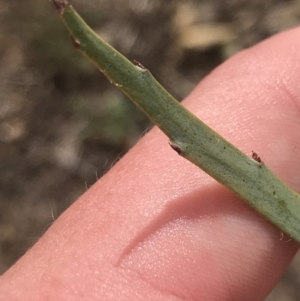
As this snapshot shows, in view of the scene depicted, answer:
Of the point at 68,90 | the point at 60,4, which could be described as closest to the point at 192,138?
the point at 60,4

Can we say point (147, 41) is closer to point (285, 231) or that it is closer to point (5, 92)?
point (5, 92)

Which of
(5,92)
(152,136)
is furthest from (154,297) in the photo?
(5,92)

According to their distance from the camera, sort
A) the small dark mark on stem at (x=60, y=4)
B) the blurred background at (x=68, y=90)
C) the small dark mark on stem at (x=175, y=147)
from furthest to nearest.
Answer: the blurred background at (x=68, y=90) → the small dark mark on stem at (x=175, y=147) → the small dark mark on stem at (x=60, y=4)

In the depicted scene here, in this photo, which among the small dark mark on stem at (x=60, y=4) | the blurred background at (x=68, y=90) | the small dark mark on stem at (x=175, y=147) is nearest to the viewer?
the small dark mark on stem at (x=60, y=4)

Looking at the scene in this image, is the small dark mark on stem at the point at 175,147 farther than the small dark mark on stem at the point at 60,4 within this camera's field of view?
Yes

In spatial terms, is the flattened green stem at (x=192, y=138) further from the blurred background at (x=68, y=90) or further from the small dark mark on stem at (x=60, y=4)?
the blurred background at (x=68, y=90)

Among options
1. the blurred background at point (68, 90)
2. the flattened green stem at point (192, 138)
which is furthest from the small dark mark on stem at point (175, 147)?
the blurred background at point (68, 90)
